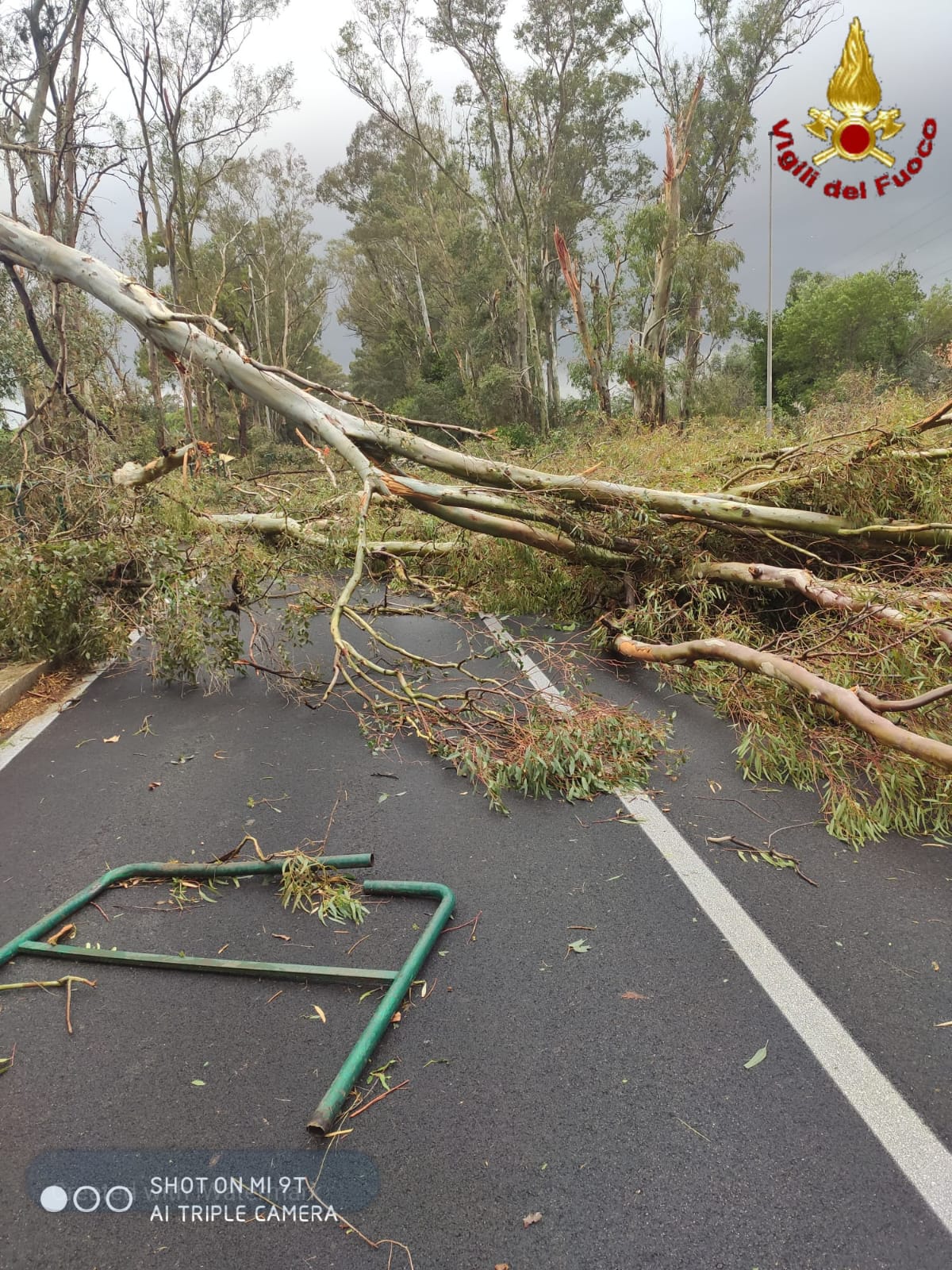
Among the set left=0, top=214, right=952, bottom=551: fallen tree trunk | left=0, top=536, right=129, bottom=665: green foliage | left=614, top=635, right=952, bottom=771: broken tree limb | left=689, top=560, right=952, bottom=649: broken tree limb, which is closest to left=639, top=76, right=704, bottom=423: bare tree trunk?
left=0, top=214, right=952, bottom=551: fallen tree trunk

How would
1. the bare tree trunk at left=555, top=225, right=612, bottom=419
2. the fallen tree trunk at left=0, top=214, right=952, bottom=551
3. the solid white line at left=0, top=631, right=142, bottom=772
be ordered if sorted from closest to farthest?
1. the solid white line at left=0, top=631, right=142, bottom=772
2. the fallen tree trunk at left=0, top=214, right=952, bottom=551
3. the bare tree trunk at left=555, top=225, right=612, bottom=419

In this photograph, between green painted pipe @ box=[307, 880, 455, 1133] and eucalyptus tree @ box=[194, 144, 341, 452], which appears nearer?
green painted pipe @ box=[307, 880, 455, 1133]

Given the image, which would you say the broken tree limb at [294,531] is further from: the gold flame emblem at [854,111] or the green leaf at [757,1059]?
the gold flame emblem at [854,111]

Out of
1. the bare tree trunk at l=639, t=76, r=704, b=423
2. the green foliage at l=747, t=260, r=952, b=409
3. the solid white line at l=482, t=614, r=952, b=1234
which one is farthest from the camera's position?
the green foliage at l=747, t=260, r=952, b=409

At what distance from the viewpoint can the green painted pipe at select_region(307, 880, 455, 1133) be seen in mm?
1987

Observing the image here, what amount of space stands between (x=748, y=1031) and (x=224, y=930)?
1910 mm

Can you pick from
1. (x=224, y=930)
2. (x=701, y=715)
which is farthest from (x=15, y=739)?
(x=701, y=715)

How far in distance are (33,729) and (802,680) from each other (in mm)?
4998

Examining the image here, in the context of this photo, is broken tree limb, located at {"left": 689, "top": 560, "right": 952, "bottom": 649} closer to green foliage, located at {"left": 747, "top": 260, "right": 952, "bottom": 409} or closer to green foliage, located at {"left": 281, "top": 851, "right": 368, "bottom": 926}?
green foliage, located at {"left": 281, "top": 851, "right": 368, "bottom": 926}

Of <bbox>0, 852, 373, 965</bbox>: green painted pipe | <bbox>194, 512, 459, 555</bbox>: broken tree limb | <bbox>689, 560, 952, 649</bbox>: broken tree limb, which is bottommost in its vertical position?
<bbox>0, 852, 373, 965</bbox>: green painted pipe

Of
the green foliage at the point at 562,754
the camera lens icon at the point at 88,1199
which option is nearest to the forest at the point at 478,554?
the green foliage at the point at 562,754

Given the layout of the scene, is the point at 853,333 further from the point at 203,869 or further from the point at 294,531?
the point at 203,869

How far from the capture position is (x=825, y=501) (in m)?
5.98

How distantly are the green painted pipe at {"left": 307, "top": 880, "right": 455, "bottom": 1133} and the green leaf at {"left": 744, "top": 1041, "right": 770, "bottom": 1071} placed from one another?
106cm
